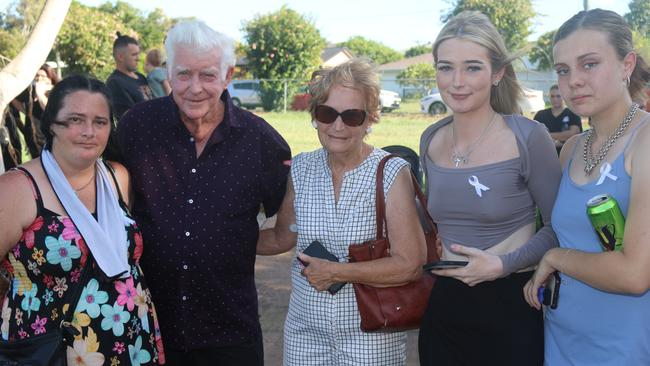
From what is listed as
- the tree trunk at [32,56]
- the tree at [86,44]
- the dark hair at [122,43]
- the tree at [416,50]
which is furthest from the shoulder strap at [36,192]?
the tree at [416,50]

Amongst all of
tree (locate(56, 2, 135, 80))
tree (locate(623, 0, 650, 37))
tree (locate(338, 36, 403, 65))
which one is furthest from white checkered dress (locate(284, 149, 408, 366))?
tree (locate(338, 36, 403, 65))

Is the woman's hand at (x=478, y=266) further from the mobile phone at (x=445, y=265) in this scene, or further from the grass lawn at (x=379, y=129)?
the grass lawn at (x=379, y=129)

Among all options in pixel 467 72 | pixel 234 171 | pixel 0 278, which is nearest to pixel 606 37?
pixel 467 72

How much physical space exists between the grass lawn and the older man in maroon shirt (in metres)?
9.68

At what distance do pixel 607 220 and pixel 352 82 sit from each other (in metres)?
1.22

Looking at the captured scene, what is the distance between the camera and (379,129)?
2167 cm

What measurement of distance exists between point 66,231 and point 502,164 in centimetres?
166

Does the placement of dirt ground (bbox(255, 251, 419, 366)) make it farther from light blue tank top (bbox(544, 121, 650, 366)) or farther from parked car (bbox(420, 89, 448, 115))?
parked car (bbox(420, 89, 448, 115))

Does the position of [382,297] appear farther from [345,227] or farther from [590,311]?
[590,311]

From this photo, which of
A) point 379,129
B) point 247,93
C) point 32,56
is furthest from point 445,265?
point 247,93

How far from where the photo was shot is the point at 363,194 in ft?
8.58

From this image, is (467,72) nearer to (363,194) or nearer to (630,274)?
(363,194)

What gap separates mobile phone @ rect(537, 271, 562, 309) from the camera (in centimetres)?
214

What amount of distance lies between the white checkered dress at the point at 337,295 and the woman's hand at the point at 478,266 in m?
0.46
